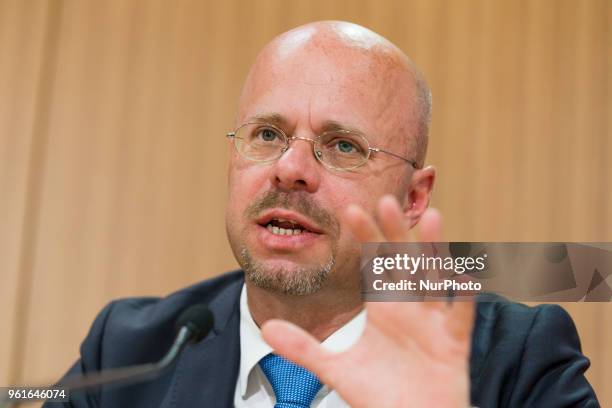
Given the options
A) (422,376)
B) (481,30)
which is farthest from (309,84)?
(481,30)

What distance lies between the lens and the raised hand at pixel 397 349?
950 millimetres

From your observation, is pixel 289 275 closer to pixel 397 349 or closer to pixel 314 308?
pixel 314 308

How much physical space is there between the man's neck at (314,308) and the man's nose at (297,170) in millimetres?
247

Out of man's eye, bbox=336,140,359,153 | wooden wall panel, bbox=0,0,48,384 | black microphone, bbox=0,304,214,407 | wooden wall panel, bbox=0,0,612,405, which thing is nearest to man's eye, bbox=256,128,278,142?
man's eye, bbox=336,140,359,153

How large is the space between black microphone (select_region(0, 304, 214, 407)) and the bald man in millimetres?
136

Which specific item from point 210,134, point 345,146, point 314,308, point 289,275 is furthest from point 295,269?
point 210,134

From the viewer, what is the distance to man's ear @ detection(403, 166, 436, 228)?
169 cm

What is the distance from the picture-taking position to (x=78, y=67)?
111 inches

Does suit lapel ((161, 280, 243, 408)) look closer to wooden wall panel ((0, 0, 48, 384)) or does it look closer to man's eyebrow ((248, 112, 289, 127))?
man's eyebrow ((248, 112, 289, 127))

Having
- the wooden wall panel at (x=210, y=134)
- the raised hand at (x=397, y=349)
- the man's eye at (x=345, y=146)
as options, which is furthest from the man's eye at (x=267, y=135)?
the wooden wall panel at (x=210, y=134)

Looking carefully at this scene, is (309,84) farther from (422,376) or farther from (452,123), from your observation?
(452,123)

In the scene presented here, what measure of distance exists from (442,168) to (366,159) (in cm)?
117

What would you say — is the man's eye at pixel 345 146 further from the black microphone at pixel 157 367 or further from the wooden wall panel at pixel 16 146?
the wooden wall panel at pixel 16 146

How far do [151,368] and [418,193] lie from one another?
0.87m
